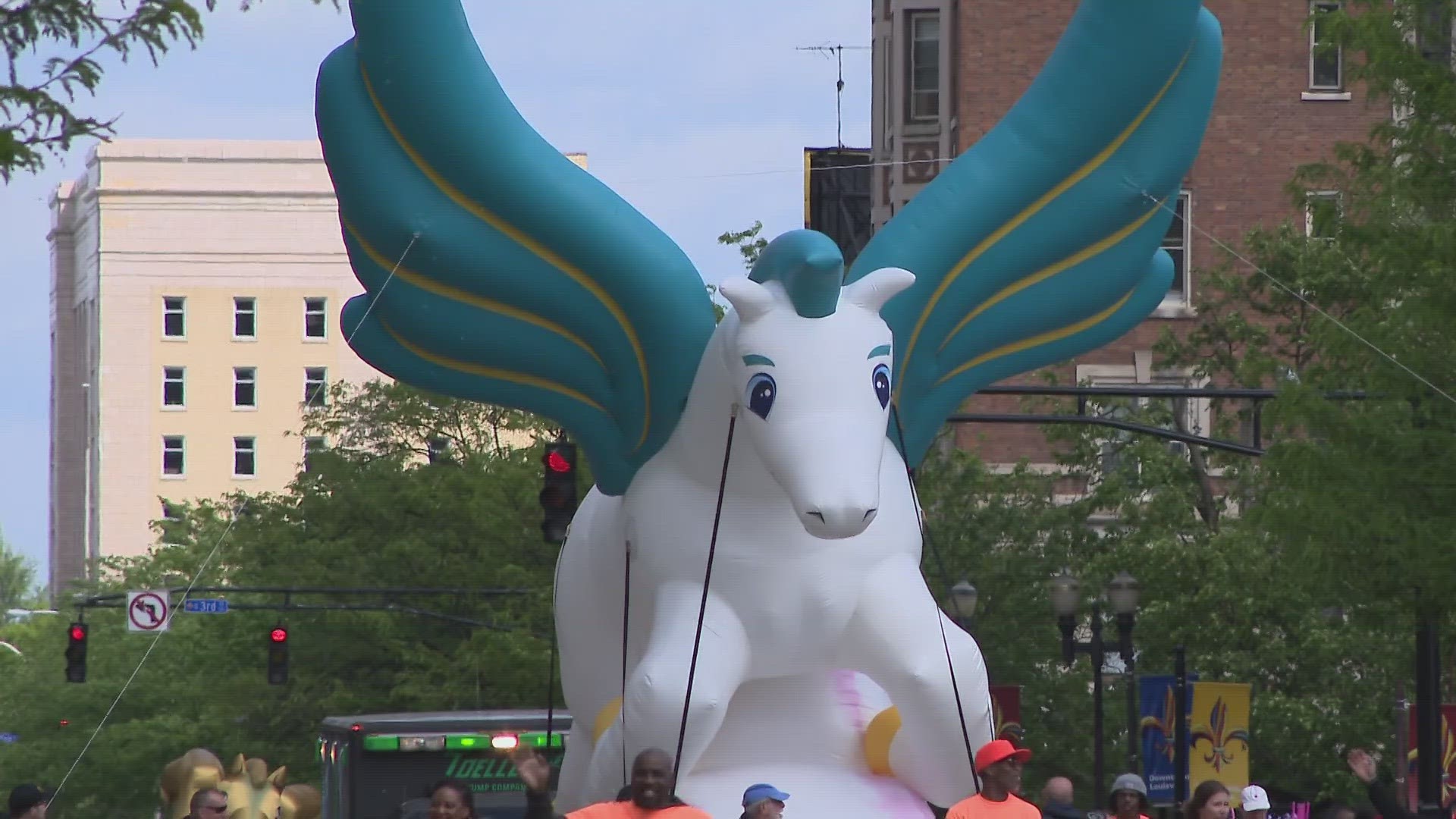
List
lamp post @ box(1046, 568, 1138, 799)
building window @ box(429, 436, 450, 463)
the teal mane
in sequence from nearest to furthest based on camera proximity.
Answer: the teal mane, lamp post @ box(1046, 568, 1138, 799), building window @ box(429, 436, 450, 463)

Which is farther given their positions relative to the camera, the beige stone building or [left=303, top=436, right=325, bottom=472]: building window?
the beige stone building

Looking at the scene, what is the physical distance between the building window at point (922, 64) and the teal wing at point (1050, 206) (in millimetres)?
27756

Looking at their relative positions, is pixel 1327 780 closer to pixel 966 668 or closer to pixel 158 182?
pixel 966 668

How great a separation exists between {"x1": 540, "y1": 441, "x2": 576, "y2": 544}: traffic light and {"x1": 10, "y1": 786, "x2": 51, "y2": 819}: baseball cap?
8.41 metres

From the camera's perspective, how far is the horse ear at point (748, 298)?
1040 centimetres

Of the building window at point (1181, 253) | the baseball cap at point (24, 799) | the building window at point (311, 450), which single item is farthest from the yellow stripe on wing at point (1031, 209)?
the building window at point (311, 450)

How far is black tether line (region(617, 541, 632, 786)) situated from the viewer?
10.7m

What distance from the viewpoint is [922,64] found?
4016 centimetres

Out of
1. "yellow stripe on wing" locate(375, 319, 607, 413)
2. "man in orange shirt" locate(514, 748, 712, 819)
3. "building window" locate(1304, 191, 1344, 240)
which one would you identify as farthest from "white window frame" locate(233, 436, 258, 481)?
"man in orange shirt" locate(514, 748, 712, 819)

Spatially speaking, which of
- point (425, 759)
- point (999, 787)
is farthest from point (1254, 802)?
point (425, 759)

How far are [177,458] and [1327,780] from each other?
5816 centimetres

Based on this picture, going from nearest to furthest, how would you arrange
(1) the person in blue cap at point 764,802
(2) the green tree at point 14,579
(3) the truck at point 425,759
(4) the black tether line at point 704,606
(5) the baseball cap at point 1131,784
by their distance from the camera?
(1) the person in blue cap at point 764,802 → (4) the black tether line at point 704,606 → (5) the baseball cap at point 1131,784 → (3) the truck at point 425,759 → (2) the green tree at point 14,579

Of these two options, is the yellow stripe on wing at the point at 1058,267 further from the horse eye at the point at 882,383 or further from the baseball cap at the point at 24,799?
the baseball cap at the point at 24,799

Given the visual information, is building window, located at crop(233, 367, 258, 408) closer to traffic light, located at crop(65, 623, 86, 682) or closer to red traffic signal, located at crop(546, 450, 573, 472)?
traffic light, located at crop(65, 623, 86, 682)
